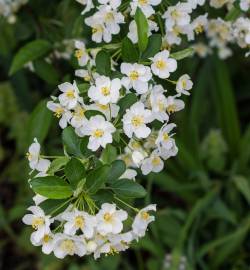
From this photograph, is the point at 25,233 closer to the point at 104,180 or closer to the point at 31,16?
the point at 31,16

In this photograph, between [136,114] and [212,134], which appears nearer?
[136,114]

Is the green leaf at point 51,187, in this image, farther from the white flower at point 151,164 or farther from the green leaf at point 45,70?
the green leaf at point 45,70

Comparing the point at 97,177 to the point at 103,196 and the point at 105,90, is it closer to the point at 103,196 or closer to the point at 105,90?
the point at 103,196

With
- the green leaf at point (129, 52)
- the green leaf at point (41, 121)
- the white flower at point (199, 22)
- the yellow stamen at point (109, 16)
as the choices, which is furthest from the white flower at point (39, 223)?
the white flower at point (199, 22)

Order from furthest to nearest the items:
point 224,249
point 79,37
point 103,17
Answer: point 224,249
point 79,37
point 103,17

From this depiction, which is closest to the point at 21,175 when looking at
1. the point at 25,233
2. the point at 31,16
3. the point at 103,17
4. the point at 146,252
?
the point at 25,233

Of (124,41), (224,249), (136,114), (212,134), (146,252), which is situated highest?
(124,41)
